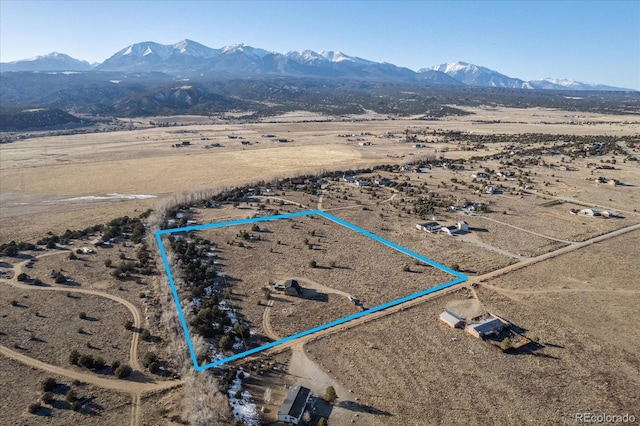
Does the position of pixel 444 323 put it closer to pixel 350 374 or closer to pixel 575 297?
pixel 350 374

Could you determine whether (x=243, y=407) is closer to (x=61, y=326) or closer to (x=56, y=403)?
(x=56, y=403)

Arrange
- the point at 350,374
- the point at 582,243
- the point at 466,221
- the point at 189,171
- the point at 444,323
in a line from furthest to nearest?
the point at 189,171 → the point at 466,221 → the point at 582,243 → the point at 444,323 → the point at 350,374

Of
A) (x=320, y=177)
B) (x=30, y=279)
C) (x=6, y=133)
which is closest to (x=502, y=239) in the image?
(x=320, y=177)

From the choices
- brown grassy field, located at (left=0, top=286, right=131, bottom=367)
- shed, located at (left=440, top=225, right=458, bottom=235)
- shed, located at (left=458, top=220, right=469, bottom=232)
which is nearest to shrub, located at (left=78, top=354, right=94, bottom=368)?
brown grassy field, located at (left=0, top=286, right=131, bottom=367)

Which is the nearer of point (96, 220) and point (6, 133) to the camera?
point (96, 220)

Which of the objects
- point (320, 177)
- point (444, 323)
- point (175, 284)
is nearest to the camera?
point (444, 323)

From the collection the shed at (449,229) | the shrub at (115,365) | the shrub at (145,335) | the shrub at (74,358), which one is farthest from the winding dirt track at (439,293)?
the shrub at (74,358)

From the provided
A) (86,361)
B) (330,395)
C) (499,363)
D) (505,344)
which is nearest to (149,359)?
(86,361)
